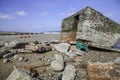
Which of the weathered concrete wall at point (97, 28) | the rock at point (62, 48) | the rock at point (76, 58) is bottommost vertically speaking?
the rock at point (76, 58)

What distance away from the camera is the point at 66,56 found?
661 centimetres

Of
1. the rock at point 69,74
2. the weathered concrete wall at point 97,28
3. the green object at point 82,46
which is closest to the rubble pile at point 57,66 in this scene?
the rock at point 69,74

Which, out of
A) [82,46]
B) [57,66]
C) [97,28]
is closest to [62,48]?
[82,46]

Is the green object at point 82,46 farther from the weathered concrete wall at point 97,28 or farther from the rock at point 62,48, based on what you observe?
the rock at point 62,48

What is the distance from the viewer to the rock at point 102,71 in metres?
3.66

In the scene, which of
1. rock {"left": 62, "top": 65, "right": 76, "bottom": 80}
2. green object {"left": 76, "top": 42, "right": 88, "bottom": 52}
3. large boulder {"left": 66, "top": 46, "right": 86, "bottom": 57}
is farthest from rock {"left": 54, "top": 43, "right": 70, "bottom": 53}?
rock {"left": 62, "top": 65, "right": 76, "bottom": 80}

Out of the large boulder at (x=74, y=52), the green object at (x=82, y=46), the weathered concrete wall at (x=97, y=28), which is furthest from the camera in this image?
the weathered concrete wall at (x=97, y=28)

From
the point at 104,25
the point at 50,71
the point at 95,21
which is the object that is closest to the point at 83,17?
the point at 95,21

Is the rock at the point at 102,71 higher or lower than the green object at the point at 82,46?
lower

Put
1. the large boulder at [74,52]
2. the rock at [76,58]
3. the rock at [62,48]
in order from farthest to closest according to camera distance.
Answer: the rock at [62,48], the large boulder at [74,52], the rock at [76,58]

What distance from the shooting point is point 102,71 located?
3816mm

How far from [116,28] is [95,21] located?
130 centimetres

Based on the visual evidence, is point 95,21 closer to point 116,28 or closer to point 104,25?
point 104,25

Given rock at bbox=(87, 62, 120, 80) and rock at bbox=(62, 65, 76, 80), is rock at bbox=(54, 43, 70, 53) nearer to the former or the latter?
rock at bbox=(62, 65, 76, 80)
